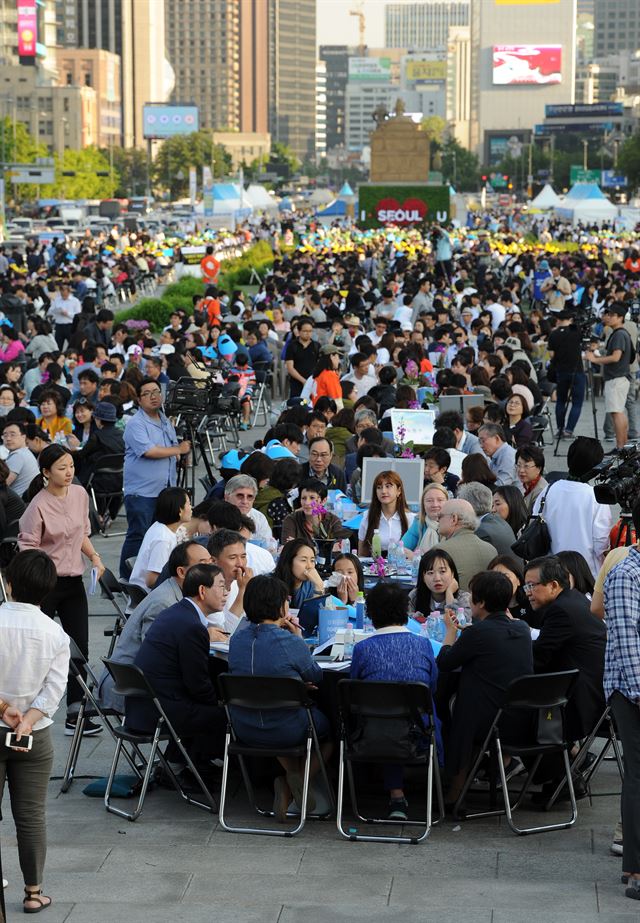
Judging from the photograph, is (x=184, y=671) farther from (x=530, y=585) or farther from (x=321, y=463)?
(x=321, y=463)

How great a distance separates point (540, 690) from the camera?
689 cm

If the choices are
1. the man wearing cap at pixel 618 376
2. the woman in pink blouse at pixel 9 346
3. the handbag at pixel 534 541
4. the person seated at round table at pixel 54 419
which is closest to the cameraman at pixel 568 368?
the man wearing cap at pixel 618 376

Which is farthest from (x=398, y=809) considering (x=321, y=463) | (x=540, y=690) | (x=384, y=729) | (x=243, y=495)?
(x=321, y=463)

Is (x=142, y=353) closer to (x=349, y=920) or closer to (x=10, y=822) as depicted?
(x=10, y=822)

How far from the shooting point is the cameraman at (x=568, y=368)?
18.3 m

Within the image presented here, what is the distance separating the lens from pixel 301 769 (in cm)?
714

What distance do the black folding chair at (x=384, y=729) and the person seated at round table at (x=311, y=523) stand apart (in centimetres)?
314

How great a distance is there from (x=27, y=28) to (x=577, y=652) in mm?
173745

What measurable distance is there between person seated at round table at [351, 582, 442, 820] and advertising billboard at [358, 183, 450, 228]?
201ft

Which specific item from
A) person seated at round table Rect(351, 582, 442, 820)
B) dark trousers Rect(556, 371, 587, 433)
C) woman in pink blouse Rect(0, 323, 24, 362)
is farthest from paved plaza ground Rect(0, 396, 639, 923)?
woman in pink blouse Rect(0, 323, 24, 362)

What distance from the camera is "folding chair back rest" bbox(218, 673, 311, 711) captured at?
22.2 feet

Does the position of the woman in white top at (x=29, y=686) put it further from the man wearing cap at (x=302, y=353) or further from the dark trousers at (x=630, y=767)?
the man wearing cap at (x=302, y=353)

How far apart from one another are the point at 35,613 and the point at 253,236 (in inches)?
2207

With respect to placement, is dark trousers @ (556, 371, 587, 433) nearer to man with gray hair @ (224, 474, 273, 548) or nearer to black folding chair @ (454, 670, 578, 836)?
man with gray hair @ (224, 474, 273, 548)
